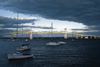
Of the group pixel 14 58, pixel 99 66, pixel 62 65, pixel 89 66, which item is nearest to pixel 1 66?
pixel 14 58

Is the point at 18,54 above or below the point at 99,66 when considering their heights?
above

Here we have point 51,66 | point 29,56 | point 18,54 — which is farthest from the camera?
point 29,56

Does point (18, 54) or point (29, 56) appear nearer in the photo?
point (18, 54)

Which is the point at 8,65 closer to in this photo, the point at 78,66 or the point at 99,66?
the point at 78,66

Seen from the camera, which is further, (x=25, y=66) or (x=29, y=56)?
(x=29, y=56)

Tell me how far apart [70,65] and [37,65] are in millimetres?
13837

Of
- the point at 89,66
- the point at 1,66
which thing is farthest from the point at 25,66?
the point at 89,66

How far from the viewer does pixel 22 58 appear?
6178 cm

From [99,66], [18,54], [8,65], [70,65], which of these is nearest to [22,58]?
[18,54]

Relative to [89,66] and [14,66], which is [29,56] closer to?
[14,66]

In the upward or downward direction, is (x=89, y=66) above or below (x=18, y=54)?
below

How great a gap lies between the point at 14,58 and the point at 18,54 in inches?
109

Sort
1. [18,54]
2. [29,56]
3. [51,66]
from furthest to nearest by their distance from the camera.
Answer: [29,56] < [18,54] < [51,66]

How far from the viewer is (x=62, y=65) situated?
169ft
